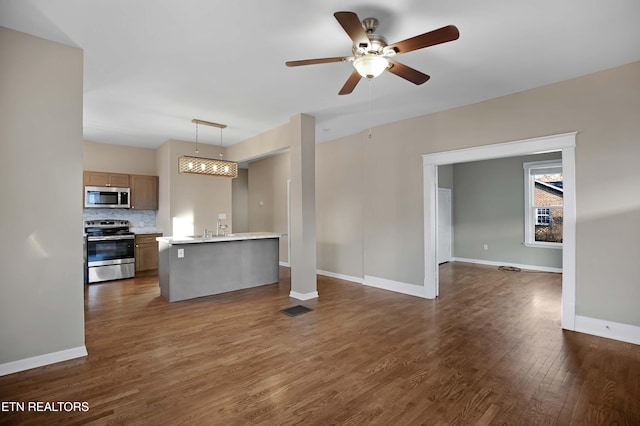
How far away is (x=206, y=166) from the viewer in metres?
4.89

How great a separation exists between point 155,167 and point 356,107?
16.9ft

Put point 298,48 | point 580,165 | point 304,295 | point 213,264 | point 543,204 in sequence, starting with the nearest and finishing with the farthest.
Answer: point 298,48 < point 580,165 < point 304,295 < point 213,264 < point 543,204

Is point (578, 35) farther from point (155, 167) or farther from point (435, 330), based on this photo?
point (155, 167)

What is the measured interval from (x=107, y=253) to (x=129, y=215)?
127 cm

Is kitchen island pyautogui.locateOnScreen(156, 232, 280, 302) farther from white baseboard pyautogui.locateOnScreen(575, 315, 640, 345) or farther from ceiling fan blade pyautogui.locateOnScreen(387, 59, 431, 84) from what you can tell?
white baseboard pyautogui.locateOnScreen(575, 315, 640, 345)

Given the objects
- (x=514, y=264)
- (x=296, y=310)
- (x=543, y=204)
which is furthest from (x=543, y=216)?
(x=296, y=310)

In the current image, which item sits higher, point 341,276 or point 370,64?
point 370,64

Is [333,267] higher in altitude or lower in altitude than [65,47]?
lower

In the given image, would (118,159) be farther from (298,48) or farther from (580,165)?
(580,165)

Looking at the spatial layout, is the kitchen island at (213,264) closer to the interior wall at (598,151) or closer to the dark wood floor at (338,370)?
the dark wood floor at (338,370)

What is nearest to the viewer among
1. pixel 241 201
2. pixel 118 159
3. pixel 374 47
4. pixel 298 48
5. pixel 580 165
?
pixel 374 47

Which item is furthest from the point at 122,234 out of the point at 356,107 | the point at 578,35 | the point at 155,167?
the point at 578,35

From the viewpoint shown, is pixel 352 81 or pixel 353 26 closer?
pixel 353 26

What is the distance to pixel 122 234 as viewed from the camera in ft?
20.4
